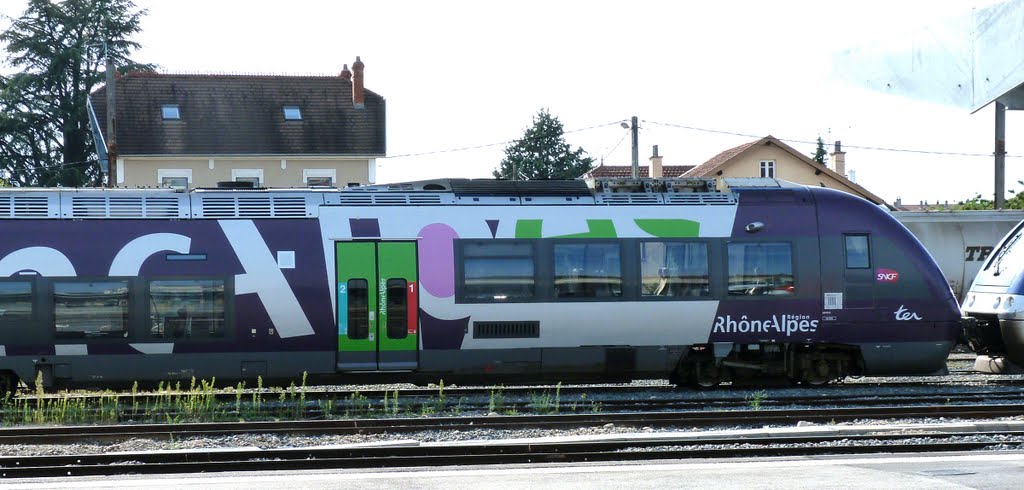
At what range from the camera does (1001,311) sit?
16.1 m

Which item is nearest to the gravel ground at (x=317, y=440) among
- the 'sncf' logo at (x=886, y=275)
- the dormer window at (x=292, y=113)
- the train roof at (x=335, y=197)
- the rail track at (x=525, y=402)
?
the rail track at (x=525, y=402)

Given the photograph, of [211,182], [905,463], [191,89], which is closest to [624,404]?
[905,463]

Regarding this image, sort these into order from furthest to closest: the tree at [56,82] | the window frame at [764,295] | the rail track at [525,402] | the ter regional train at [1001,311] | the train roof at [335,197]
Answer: the tree at [56,82] < the ter regional train at [1001,311] < the window frame at [764,295] < the train roof at [335,197] < the rail track at [525,402]

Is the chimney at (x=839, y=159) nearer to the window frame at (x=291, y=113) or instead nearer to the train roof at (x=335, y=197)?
the window frame at (x=291, y=113)


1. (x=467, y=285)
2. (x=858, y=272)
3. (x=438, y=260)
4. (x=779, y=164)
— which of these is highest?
(x=779, y=164)

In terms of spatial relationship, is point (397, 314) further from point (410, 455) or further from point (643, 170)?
point (643, 170)

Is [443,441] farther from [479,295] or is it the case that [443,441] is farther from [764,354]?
[764,354]

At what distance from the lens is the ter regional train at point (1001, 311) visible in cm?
1585

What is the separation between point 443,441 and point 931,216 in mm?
15956

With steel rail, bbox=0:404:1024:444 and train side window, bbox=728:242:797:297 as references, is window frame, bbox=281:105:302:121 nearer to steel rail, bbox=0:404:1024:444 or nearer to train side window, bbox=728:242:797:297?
train side window, bbox=728:242:797:297

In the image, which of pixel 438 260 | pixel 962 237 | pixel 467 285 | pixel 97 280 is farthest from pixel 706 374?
pixel 962 237

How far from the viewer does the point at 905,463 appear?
9.92 metres

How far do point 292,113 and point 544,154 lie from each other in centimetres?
2553

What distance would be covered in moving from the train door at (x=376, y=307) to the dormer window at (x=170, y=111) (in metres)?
24.2
